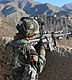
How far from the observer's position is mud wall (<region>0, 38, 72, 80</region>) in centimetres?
707

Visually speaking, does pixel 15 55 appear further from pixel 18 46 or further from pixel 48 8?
pixel 48 8

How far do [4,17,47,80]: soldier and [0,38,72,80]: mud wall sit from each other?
3692 mm

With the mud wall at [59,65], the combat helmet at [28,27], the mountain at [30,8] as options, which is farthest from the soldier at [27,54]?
the mountain at [30,8]

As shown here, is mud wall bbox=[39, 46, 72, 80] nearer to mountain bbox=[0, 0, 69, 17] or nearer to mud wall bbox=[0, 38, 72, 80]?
mud wall bbox=[0, 38, 72, 80]

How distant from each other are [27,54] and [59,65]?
156 inches

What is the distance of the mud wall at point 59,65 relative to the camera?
7.07m

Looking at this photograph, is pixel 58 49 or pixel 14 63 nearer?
pixel 14 63

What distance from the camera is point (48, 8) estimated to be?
77.2 metres

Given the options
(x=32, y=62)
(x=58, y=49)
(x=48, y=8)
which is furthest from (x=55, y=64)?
(x=48, y=8)

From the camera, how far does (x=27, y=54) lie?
3287 mm

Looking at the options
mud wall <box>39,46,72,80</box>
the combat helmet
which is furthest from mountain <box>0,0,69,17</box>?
the combat helmet

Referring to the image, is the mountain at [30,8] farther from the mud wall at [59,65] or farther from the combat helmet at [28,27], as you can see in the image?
the combat helmet at [28,27]

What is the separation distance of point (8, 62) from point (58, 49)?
3852 millimetres

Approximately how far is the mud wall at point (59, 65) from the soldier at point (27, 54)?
3692 millimetres
